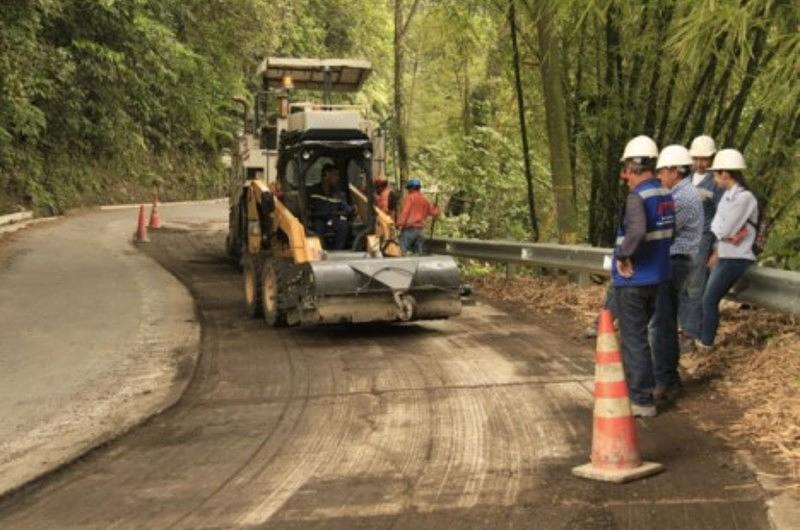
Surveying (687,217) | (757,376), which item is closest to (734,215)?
(687,217)

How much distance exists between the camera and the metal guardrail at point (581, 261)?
7371mm

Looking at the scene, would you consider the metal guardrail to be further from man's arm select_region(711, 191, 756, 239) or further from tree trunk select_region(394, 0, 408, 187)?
tree trunk select_region(394, 0, 408, 187)

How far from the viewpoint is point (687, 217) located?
308 inches

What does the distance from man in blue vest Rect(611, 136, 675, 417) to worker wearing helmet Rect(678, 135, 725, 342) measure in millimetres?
1675

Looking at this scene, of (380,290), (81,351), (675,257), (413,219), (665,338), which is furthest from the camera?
(413,219)

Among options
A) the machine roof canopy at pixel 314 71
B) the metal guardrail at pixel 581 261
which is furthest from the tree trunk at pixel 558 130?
the machine roof canopy at pixel 314 71

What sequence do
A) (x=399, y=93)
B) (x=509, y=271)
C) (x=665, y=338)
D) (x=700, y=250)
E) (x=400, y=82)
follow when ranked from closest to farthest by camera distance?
(x=665, y=338), (x=700, y=250), (x=509, y=271), (x=399, y=93), (x=400, y=82)

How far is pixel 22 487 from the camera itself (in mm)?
5594

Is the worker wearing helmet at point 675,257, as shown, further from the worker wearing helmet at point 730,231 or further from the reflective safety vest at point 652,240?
the reflective safety vest at point 652,240

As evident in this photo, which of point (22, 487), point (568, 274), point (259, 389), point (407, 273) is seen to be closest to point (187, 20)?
point (568, 274)

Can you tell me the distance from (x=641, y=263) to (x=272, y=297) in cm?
555

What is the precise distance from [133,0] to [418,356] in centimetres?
2420

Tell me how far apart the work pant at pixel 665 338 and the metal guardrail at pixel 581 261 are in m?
0.90

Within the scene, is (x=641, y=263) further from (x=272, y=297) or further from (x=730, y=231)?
(x=272, y=297)
